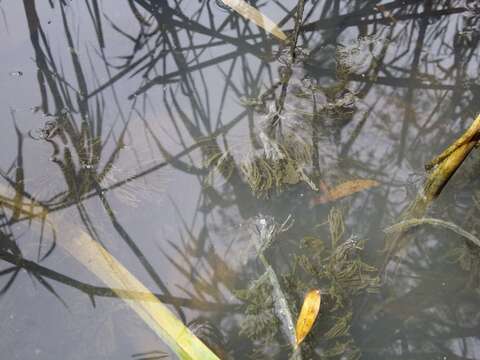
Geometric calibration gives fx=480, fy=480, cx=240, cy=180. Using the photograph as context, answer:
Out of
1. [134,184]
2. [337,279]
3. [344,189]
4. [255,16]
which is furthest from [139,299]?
[255,16]

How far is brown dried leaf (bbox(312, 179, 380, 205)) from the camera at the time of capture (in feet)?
6.17

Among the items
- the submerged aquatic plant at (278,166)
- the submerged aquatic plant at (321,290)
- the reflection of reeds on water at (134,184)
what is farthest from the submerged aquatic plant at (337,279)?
the reflection of reeds on water at (134,184)

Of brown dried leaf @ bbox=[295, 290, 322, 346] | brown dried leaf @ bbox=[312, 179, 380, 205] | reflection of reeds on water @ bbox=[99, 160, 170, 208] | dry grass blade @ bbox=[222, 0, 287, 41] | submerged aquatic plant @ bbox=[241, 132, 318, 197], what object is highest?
dry grass blade @ bbox=[222, 0, 287, 41]

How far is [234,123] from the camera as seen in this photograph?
2.05m

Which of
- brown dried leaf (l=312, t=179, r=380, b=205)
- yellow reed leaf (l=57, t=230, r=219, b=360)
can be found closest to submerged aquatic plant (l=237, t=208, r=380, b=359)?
brown dried leaf (l=312, t=179, r=380, b=205)

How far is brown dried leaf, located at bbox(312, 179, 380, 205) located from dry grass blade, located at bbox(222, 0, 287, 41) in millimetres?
795

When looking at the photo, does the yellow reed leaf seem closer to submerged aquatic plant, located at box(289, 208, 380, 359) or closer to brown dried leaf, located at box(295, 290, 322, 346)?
brown dried leaf, located at box(295, 290, 322, 346)

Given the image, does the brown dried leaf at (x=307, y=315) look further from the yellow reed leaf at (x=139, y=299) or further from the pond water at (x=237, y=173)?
the yellow reed leaf at (x=139, y=299)

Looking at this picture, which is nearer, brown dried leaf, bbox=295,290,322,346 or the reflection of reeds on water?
brown dried leaf, bbox=295,290,322,346

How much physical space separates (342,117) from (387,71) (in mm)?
361

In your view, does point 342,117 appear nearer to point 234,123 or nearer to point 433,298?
point 234,123

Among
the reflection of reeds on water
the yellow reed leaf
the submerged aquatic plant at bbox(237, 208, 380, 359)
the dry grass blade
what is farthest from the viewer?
the dry grass blade

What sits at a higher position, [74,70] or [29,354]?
[74,70]

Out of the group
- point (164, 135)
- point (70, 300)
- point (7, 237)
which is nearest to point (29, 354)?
point (70, 300)
